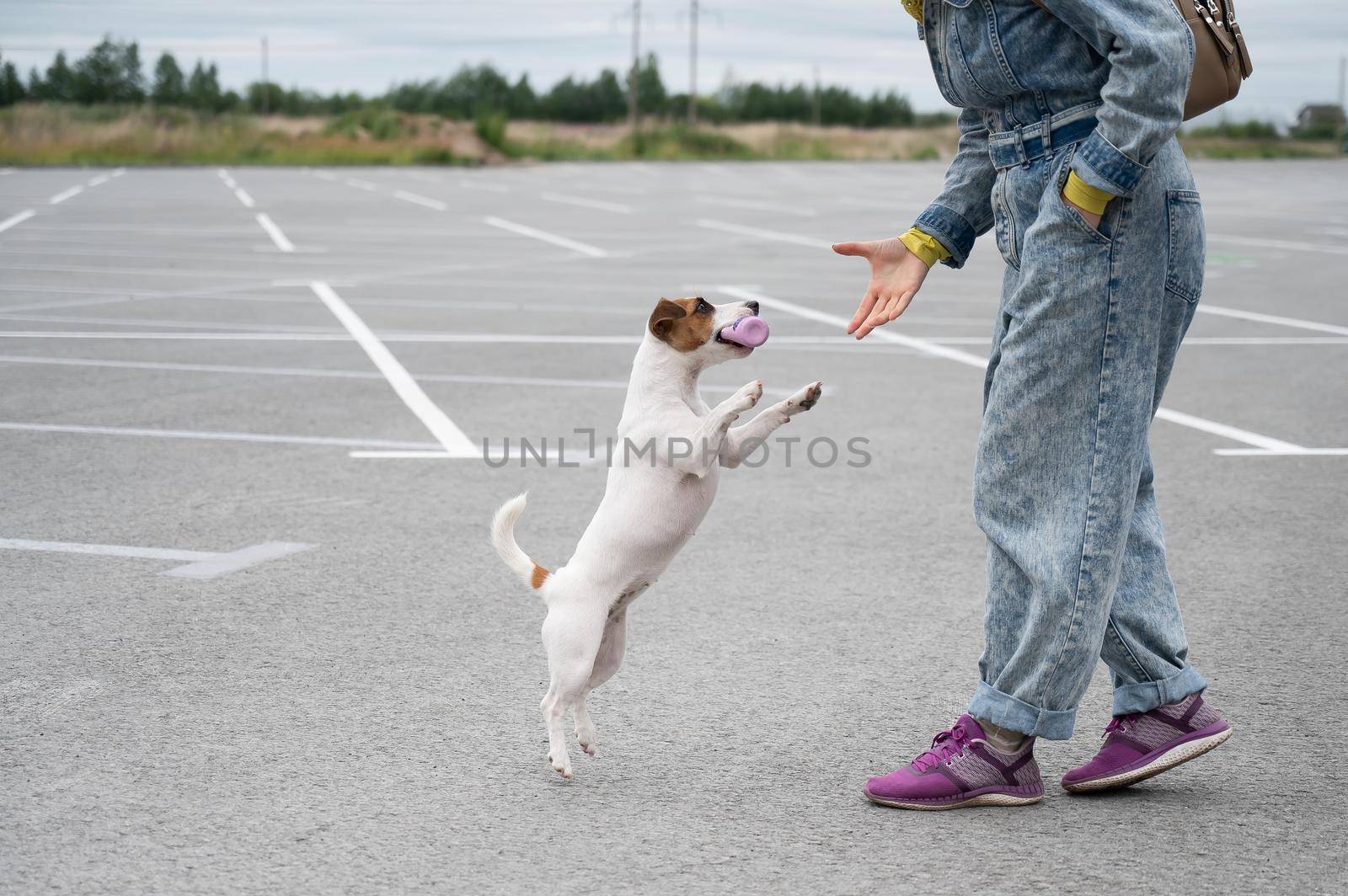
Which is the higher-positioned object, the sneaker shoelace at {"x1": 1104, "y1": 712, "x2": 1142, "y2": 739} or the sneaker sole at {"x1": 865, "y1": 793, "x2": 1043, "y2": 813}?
the sneaker shoelace at {"x1": 1104, "y1": 712, "x2": 1142, "y2": 739}

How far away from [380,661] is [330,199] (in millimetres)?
24161

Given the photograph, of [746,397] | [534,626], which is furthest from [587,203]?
[746,397]

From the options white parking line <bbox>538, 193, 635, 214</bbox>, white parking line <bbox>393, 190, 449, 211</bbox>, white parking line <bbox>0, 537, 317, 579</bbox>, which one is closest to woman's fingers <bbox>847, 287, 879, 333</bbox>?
white parking line <bbox>0, 537, 317, 579</bbox>

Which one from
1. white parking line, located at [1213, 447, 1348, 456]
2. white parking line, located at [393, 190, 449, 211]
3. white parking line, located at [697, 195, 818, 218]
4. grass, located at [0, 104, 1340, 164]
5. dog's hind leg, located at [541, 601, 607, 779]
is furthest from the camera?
grass, located at [0, 104, 1340, 164]

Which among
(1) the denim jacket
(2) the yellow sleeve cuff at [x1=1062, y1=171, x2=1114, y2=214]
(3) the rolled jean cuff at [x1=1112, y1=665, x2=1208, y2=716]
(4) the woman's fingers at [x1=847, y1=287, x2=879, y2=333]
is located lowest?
(3) the rolled jean cuff at [x1=1112, y1=665, x2=1208, y2=716]

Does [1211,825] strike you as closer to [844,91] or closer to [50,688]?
[50,688]

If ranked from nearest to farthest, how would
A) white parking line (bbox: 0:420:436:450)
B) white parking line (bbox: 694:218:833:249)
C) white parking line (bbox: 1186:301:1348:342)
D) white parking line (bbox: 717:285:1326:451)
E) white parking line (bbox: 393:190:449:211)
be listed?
white parking line (bbox: 0:420:436:450) < white parking line (bbox: 717:285:1326:451) < white parking line (bbox: 1186:301:1348:342) < white parking line (bbox: 694:218:833:249) < white parking line (bbox: 393:190:449:211)

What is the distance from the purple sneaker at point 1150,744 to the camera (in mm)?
3275

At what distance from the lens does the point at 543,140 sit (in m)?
56.8

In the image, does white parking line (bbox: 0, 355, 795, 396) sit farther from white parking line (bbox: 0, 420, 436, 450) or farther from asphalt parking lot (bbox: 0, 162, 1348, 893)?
white parking line (bbox: 0, 420, 436, 450)

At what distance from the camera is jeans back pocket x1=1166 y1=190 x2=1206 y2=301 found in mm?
3039

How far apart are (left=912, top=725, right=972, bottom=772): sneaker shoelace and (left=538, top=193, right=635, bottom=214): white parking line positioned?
22.0m

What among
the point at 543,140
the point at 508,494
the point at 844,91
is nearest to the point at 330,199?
the point at 508,494

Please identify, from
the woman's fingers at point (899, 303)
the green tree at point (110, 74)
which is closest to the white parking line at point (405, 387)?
the woman's fingers at point (899, 303)
